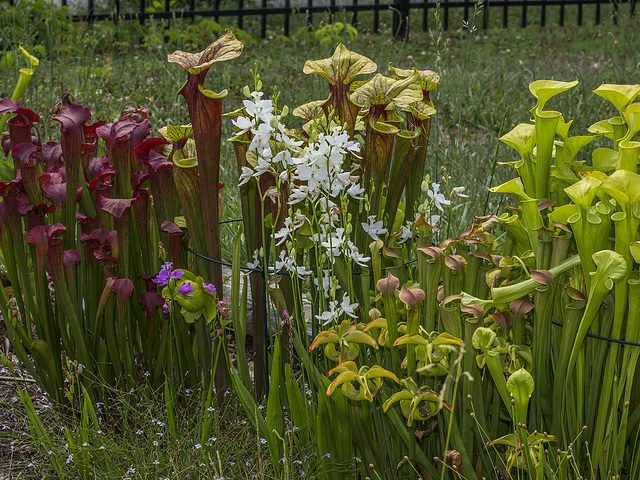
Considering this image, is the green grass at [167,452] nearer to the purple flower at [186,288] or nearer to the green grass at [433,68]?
the purple flower at [186,288]

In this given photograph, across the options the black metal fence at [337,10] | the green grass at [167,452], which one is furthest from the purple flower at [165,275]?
the black metal fence at [337,10]

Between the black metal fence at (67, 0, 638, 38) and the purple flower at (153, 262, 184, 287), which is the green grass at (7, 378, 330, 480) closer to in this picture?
the purple flower at (153, 262, 184, 287)

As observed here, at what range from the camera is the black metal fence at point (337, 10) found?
923 centimetres

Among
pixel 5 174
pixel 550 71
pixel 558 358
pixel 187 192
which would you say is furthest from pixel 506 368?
pixel 550 71

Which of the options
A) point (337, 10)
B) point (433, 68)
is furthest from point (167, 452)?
point (337, 10)

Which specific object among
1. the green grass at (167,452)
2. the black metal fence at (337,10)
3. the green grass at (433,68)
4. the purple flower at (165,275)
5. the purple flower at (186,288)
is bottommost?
the green grass at (167,452)

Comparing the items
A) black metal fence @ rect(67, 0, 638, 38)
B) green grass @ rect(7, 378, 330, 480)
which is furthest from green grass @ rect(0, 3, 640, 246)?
green grass @ rect(7, 378, 330, 480)

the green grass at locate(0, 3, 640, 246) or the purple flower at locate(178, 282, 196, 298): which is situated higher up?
the green grass at locate(0, 3, 640, 246)

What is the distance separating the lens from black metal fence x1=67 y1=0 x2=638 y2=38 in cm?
923

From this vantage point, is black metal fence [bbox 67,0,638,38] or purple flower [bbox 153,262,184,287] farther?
black metal fence [bbox 67,0,638,38]

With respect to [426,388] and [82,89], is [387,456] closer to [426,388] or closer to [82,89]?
[426,388]

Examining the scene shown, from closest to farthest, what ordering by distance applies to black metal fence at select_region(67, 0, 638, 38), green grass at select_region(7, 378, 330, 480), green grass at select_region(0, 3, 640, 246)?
green grass at select_region(7, 378, 330, 480) → green grass at select_region(0, 3, 640, 246) → black metal fence at select_region(67, 0, 638, 38)

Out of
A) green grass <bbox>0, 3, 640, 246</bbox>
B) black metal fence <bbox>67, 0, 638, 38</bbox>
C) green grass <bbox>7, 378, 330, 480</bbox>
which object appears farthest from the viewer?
black metal fence <bbox>67, 0, 638, 38</bbox>

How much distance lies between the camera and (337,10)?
9914 mm
